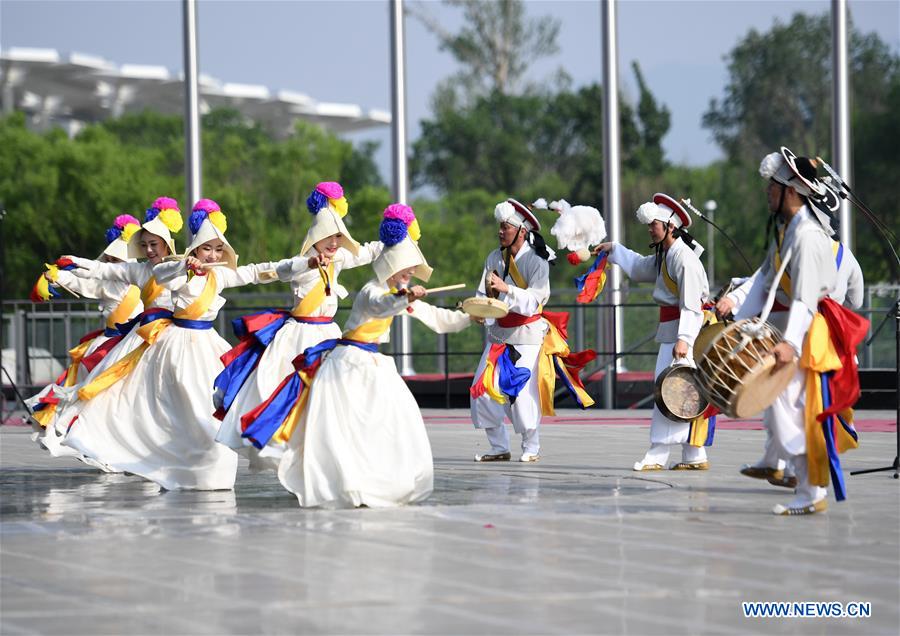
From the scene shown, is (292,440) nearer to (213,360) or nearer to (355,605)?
(213,360)

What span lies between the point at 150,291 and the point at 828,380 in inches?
172

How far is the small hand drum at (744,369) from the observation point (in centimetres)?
709

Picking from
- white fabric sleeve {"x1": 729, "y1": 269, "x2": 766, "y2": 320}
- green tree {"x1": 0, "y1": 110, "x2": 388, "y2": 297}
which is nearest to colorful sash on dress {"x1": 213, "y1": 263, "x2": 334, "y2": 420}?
white fabric sleeve {"x1": 729, "y1": 269, "x2": 766, "y2": 320}

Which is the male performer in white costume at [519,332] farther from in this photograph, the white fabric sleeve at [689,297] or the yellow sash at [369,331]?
the yellow sash at [369,331]

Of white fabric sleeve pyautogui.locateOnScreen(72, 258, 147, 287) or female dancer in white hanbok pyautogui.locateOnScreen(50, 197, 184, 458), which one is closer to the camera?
female dancer in white hanbok pyautogui.locateOnScreen(50, 197, 184, 458)

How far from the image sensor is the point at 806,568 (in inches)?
231

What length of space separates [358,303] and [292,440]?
2.68 feet

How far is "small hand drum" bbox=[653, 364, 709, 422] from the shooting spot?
9.38 metres

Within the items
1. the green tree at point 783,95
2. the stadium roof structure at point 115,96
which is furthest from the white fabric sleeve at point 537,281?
the stadium roof structure at point 115,96

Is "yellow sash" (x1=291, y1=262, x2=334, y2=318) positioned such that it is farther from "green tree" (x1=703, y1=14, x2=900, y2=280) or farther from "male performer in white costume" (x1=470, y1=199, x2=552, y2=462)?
"green tree" (x1=703, y1=14, x2=900, y2=280)

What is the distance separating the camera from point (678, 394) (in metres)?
9.45

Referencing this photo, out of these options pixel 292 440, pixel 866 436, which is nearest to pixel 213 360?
pixel 292 440

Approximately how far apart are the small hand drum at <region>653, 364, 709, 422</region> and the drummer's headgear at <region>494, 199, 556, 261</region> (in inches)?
61.8

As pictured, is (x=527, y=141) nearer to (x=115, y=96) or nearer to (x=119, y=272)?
(x=115, y=96)
